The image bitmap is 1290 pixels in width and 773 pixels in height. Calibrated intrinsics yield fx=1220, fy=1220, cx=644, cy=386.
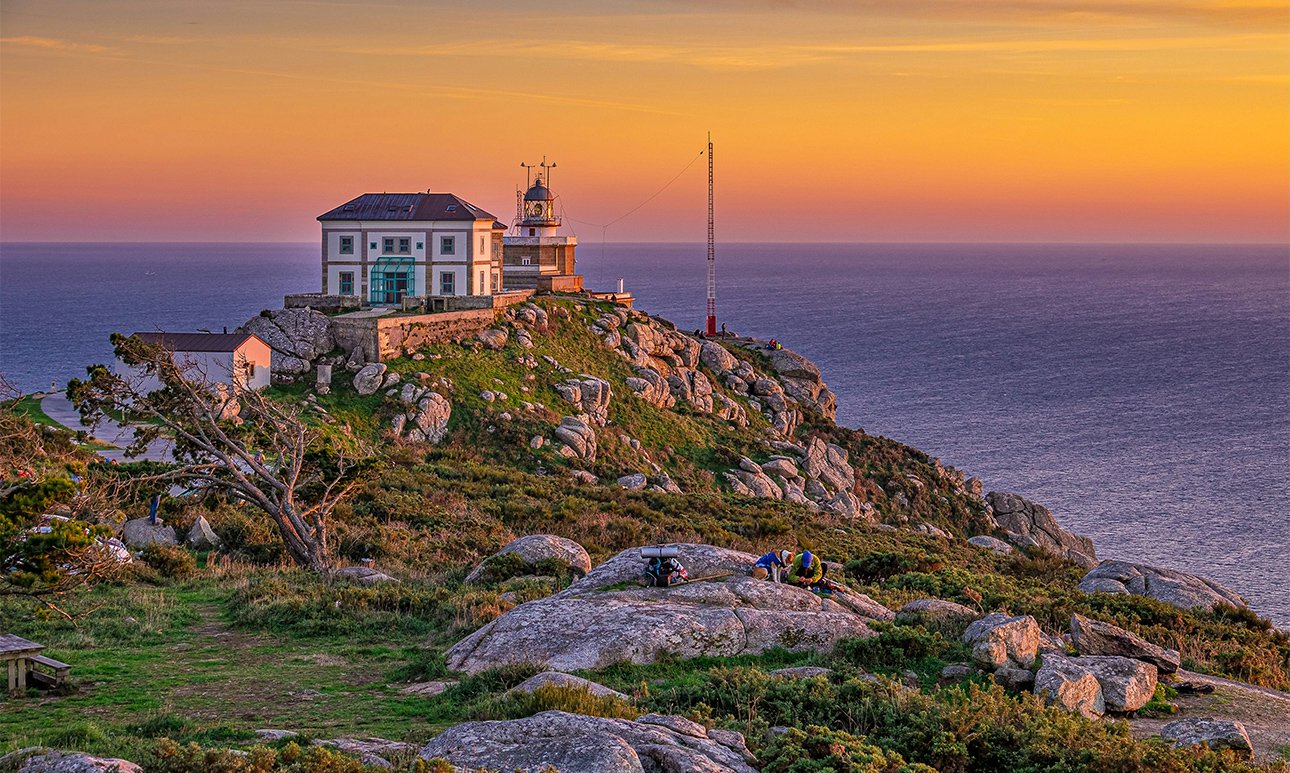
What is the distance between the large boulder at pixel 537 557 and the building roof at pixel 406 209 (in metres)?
40.8

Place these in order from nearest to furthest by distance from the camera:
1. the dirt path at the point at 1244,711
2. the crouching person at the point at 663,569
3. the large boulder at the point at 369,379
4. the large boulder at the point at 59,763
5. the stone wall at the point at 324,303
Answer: the large boulder at the point at 59,763 < the dirt path at the point at 1244,711 < the crouching person at the point at 663,569 < the large boulder at the point at 369,379 < the stone wall at the point at 324,303

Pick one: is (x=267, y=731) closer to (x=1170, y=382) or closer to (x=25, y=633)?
(x=25, y=633)

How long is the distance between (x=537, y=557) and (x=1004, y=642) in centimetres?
1037

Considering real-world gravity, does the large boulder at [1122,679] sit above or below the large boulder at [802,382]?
above

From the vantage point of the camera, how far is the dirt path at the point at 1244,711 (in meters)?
14.9

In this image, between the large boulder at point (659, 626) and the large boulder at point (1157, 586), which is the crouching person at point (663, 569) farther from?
the large boulder at point (1157, 586)

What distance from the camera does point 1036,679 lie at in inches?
621

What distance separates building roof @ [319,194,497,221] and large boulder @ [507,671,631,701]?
50.5 m

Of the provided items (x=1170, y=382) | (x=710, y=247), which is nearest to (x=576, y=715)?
(x=710, y=247)

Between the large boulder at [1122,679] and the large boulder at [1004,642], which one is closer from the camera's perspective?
the large boulder at [1122,679]

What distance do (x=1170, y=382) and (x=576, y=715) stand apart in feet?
375

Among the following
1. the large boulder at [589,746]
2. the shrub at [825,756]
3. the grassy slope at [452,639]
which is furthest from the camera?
the grassy slope at [452,639]

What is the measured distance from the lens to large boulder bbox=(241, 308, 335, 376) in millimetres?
52156

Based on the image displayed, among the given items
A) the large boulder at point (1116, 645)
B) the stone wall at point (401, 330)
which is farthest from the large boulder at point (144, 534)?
the stone wall at point (401, 330)
